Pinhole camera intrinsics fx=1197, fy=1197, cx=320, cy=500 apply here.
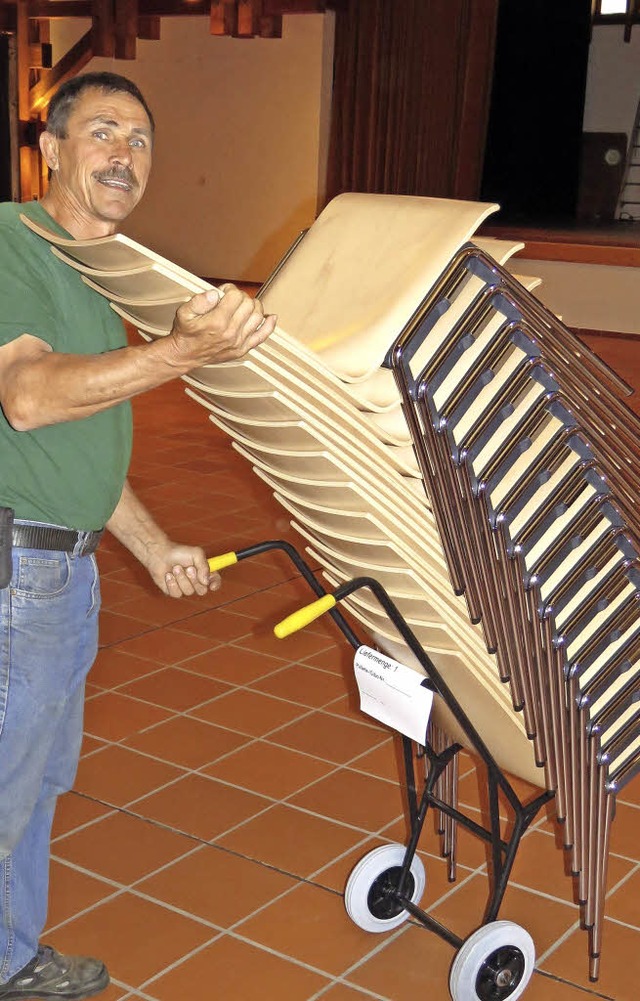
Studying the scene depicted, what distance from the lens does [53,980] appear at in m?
2.16

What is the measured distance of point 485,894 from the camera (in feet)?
8.43

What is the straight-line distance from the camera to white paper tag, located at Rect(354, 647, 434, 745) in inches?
77.4

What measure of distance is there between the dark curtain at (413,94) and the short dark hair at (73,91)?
413 inches

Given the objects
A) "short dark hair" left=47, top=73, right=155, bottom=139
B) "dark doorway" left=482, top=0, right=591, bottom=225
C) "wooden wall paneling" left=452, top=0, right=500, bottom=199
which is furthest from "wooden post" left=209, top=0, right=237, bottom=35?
"short dark hair" left=47, top=73, right=155, bottom=139

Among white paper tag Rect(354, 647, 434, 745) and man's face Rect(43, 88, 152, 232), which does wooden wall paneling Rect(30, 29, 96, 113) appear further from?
white paper tag Rect(354, 647, 434, 745)

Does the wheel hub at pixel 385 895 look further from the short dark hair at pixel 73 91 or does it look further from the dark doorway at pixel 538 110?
the dark doorway at pixel 538 110

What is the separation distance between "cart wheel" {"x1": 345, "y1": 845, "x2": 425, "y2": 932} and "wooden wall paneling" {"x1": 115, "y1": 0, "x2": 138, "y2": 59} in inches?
447

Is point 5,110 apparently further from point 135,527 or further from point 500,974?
point 500,974

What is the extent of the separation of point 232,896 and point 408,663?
0.76m

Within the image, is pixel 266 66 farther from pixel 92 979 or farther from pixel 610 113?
pixel 92 979

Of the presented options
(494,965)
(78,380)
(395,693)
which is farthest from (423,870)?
(78,380)

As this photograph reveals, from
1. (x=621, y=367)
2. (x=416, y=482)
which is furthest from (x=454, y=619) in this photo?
(x=621, y=367)

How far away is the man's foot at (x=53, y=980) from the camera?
215cm


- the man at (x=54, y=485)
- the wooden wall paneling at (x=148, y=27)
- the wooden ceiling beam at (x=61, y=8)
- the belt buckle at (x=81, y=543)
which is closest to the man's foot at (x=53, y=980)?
the man at (x=54, y=485)
